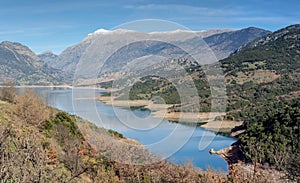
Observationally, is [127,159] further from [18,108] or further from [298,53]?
[298,53]

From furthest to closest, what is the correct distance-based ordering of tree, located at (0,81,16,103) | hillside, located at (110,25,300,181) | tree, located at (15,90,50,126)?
1. hillside, located at (110,25,300,181)
2. tree, located at (0,81,16,103)
3. tree, located at (15,90,50,126)

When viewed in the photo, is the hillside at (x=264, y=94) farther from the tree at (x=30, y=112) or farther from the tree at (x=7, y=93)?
the tree at (x=7, y=93)

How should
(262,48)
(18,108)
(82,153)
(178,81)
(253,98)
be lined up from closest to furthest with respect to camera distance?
(178,81), (82,153), (18,108), (253,98), (262,48)

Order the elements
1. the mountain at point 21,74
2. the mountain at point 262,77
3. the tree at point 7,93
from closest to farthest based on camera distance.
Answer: the tree at point 7,93 → the mountain at point 262,77 → the mountain at point 21,74

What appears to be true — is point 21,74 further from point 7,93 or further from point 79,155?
point 79,155

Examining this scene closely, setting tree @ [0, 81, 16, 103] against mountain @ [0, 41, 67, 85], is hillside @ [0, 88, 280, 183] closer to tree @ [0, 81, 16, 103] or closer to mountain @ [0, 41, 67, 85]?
tree @ [0, 81, 16, 103]

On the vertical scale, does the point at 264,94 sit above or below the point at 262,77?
below

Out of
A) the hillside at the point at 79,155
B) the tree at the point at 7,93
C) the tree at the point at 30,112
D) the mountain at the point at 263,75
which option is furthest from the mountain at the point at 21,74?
the hillside at the point at 79,155

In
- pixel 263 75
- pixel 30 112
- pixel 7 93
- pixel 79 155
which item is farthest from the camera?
pixel 263 75

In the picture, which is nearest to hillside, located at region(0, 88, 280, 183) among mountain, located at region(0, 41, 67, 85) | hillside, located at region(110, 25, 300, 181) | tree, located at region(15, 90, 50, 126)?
tree, located at region(15, 90, 50, 126)

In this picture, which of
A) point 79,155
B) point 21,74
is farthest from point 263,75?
point 21,74

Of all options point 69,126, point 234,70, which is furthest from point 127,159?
point 234,70
